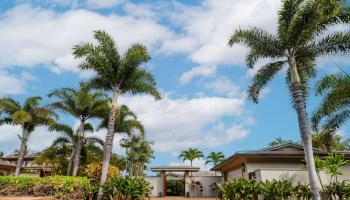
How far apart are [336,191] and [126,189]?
37.5 feet

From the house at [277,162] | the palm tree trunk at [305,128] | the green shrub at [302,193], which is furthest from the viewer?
the house at [277,162]

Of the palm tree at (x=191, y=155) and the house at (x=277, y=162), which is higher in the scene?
the palm tree at (x=191, y=155)

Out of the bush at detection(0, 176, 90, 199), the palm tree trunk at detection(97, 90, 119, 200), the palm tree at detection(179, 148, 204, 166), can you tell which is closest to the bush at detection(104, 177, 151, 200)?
the palm tree trunk at detection(97, 90, 119, 200)

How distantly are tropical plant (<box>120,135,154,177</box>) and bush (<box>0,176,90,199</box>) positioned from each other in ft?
120

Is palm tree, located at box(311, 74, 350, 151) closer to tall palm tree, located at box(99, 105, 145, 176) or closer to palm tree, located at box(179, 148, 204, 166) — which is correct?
tall palm tree, located at box(99, 105, 145, 176)

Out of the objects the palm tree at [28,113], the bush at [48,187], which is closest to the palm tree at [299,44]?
the bush at [48,187]

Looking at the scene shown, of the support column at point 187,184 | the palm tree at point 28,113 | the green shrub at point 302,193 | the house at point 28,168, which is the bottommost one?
the green shrub at point 302,193

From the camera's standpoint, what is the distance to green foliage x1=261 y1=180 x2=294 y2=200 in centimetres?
1759

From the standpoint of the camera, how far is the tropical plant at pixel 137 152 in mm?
59781

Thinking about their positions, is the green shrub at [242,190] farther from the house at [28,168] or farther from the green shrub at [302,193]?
the house at [28,168]

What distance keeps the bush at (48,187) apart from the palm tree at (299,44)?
472 inches

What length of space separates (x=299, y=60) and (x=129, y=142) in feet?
→ 150

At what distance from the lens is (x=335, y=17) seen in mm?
17984

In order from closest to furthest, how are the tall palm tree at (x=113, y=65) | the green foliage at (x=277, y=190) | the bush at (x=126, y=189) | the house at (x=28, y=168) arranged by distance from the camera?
the green foliage at (x=277, y=190) → the bush at (x=126, y=189) → the tall palm tree at (x=113, y=65) → the house at (x=28, y=168)
